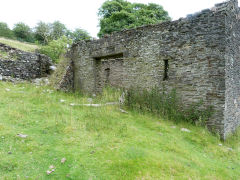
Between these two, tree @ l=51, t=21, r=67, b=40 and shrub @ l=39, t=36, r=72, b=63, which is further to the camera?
tree @ l=51, t=21, r=67, b=40

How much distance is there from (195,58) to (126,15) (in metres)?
24.6

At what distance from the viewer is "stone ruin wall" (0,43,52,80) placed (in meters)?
10.8

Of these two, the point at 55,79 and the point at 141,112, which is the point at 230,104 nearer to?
the point at 141,112

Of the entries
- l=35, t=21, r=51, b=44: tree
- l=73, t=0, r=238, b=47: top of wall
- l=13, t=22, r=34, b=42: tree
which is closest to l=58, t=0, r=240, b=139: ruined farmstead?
l=73, t=0, r=238, b=47: top of wall

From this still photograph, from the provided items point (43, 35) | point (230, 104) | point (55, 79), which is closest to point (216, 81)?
point (230, 104)

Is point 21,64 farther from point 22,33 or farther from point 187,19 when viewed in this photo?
point 22,33

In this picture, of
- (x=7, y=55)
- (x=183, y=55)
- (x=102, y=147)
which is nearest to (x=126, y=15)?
(x=7, y=55)

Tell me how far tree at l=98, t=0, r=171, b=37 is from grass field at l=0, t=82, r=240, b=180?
2354 cm

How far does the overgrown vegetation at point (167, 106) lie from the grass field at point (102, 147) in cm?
51

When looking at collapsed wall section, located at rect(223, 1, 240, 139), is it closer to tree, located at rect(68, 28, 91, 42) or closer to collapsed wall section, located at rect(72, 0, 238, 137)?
collapsed wall section, located at rect(72, 0, 238, 137)

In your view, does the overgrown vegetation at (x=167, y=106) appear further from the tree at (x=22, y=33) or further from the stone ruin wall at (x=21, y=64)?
the tree at (x=22, y=33)

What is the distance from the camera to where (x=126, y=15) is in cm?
2802

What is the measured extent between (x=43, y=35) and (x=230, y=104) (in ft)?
160

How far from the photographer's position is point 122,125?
5.37 meters
